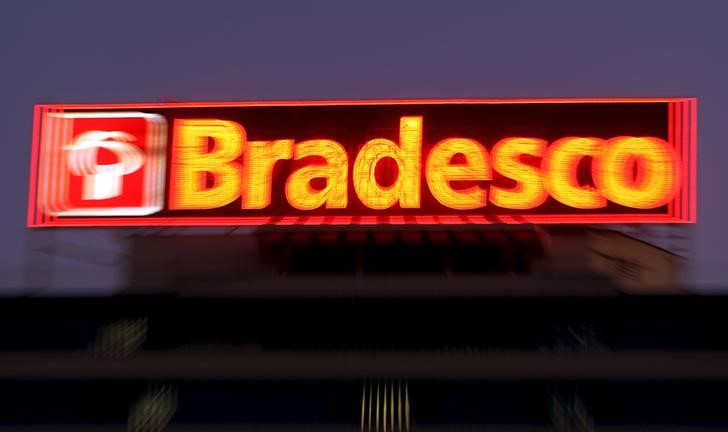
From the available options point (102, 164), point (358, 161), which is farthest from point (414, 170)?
point (102, 164)

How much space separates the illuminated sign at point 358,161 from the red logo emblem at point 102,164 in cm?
2

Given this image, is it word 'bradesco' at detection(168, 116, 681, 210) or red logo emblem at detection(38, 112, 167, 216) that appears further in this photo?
red logo emblem at detection(38, 112, 167, 216)

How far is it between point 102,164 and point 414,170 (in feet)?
15.5

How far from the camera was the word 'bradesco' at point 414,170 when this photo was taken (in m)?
13.7

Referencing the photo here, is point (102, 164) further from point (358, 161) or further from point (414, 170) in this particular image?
point (414, 170)

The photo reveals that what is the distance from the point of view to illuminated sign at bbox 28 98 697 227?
13773 millimetres

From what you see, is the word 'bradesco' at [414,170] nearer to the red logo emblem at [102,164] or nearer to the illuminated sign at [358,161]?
the illuminated sign at [358,161]

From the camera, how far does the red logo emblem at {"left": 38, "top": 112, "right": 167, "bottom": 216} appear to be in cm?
1404

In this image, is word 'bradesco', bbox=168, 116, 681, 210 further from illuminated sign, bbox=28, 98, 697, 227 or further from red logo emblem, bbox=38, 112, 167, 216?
red logo emblem, bbox=38, 112, 167, 216

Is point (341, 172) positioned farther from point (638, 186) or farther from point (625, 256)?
point (625, 256)

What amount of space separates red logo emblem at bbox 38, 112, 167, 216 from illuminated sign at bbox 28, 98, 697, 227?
0.02 m

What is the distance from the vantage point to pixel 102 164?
46.5ft

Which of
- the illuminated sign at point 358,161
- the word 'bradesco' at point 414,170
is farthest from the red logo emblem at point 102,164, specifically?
the word 'bradesco' at point 414,170

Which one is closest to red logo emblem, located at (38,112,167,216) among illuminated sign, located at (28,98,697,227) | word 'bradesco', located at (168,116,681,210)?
illuminated sign, located at (28,98,697,227)
